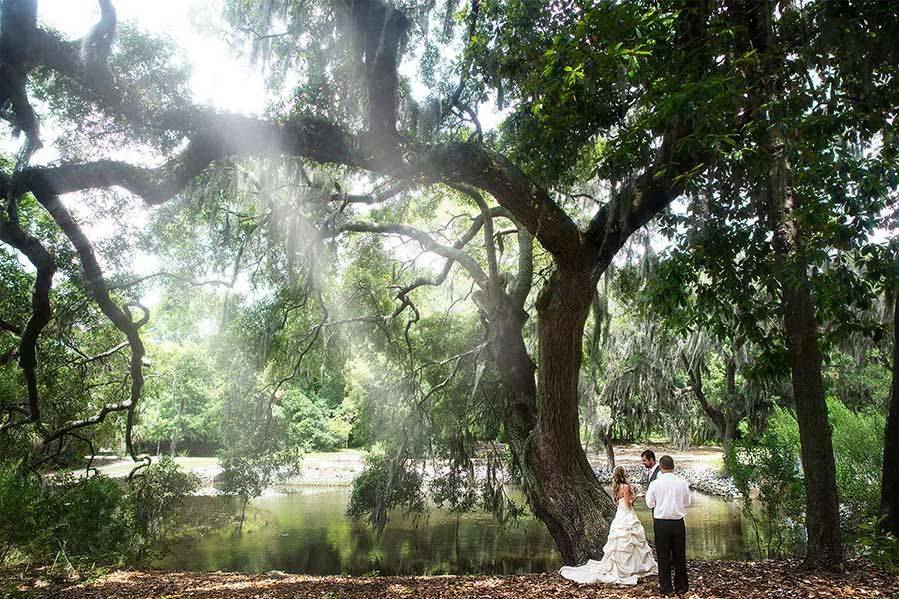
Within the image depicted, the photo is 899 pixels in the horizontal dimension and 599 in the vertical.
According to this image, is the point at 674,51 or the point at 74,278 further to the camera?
the point at 74,278

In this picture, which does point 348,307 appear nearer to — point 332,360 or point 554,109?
point 332,360

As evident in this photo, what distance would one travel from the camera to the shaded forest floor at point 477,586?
4.95 m

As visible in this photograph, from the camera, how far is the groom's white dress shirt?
5293mm

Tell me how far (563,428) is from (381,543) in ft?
28.7

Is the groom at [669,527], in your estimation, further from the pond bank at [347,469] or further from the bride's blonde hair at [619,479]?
the pond bank at [347,469]

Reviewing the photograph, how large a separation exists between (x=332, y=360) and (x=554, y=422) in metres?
6.10

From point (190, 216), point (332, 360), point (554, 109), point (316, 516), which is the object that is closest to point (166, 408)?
point (316, 516)

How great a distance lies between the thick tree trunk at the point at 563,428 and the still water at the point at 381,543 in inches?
200

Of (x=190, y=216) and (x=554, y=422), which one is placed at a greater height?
→ (x=190, y=216)

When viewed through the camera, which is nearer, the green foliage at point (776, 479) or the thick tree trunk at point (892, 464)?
the thick tree trunk at point (892, 464)

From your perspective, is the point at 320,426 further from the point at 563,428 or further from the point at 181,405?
the point at 563,428

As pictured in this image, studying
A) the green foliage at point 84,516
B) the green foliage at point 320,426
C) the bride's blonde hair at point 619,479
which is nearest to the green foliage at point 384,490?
the green foliage at point 84,516

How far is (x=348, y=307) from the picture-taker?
443 inches

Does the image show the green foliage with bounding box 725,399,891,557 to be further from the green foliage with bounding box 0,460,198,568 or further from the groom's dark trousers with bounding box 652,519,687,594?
the green foliage with bounding box 0,460,198,568
